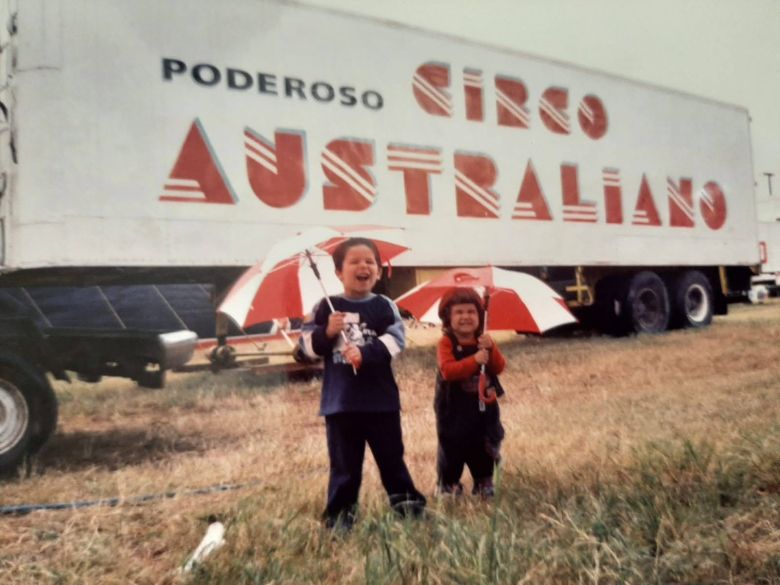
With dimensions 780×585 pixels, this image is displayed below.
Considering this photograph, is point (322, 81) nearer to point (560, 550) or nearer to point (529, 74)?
point (529, 74)

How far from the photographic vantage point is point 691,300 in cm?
1011

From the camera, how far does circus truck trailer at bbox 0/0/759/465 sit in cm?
464

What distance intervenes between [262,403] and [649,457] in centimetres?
239

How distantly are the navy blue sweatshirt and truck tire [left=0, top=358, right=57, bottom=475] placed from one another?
2.07m

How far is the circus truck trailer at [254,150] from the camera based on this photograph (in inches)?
183

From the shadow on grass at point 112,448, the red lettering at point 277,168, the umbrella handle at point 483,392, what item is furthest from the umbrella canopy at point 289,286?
the red lettering at point 277,168

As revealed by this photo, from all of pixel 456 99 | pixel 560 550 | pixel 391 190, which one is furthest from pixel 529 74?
pixel 560 550

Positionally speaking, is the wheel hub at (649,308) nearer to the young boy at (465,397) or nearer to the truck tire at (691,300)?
the truck tire at (691,300)

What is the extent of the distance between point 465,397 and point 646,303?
699 centimetres

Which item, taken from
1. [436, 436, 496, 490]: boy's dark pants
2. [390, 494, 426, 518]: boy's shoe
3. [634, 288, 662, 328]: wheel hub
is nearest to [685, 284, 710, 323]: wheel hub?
[634, 288, 662, 328]: wheel hub

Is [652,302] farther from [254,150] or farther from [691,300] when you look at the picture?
[254,150]

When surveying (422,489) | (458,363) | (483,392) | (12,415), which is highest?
(458,363)

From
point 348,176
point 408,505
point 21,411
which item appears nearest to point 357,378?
point 408,505

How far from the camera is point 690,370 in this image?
20.5 feet
